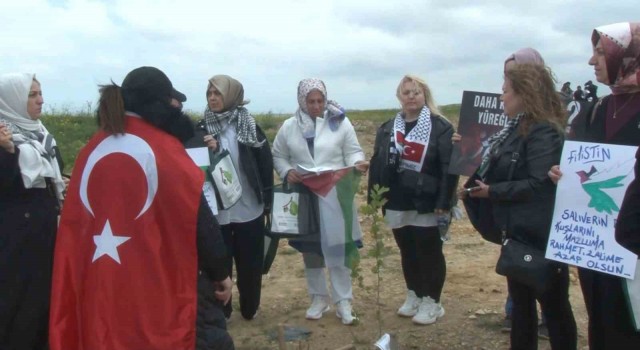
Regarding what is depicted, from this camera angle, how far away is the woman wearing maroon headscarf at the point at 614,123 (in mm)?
3475

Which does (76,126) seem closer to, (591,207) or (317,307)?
(317,307)

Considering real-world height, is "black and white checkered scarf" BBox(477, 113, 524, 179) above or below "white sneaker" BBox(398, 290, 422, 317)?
above

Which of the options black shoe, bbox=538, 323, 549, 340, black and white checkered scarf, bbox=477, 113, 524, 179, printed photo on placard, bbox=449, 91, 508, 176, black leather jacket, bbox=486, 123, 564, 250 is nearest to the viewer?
black leather jacket, bbox=486, 123, 564, 250

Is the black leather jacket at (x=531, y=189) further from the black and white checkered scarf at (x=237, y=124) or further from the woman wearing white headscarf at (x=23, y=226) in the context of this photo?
the woman wearing white headscarf at (x=23, y=226)

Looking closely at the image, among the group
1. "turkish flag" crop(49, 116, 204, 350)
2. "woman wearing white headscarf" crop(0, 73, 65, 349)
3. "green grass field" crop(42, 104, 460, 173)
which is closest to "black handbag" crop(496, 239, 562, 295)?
"turkish flag" crop(49, 116, 204, 350)

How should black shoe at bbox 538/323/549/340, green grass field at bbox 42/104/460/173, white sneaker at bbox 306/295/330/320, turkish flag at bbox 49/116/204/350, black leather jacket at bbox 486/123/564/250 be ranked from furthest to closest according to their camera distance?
green grass field at bbox 42/104/460/173
white sneaker at bbox 306/295/330/320
black shoe at bbox 538/323/549/340
black leather jacket at bbox 486/123/564/250
turkish flag at bbox 49/116/204/350

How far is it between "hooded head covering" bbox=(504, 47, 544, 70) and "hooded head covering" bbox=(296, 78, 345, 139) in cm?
153

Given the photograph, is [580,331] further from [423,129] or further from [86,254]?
[86,254]

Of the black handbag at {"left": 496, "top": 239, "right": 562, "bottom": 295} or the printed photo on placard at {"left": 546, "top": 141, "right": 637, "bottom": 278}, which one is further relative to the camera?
the black handbag at {"left": 496, "top": 239, "right": 562, "bottom": 295}

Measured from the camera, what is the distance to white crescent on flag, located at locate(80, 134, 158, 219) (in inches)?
135

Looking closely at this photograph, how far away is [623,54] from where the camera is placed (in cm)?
348

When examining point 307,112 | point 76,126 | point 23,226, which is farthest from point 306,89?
point 76,126

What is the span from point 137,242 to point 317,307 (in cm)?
297

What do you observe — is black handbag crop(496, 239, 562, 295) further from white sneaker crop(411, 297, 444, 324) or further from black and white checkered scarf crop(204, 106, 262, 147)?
black and white checkered scarf crop(204, 106, 262, 147)
